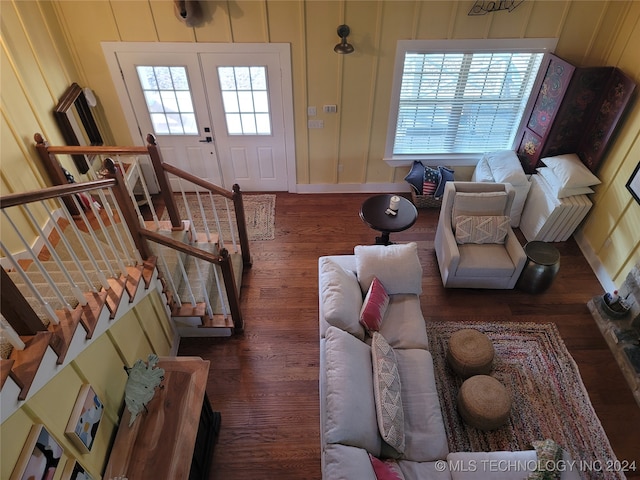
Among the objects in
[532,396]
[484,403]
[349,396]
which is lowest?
[532,396]

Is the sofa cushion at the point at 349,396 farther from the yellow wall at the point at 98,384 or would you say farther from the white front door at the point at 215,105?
the white front door at the point at 215,105

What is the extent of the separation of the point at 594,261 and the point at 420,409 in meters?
2.97

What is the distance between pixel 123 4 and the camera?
4316mm

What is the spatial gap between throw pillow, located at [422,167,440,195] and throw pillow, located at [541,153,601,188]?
1312 millimetres

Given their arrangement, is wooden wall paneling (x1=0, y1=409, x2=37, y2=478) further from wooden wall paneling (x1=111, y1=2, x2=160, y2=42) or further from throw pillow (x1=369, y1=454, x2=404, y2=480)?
wooden wall paneling (x1=111, y1=2, x2=160, y2=42)

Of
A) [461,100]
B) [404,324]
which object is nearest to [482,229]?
[404,324]

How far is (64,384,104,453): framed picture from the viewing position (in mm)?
2428

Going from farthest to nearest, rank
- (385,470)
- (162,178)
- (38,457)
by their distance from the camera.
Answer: (162,178)
(385,470)
(38,457)

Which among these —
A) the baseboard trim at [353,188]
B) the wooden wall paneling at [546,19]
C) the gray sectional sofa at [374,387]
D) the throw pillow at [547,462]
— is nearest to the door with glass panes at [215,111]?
the baseboard trim at [353,188]

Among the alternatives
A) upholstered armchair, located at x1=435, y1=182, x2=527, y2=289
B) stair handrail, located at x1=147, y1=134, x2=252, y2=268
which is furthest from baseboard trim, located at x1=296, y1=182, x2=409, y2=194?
stair handrail, located at x1=147, y1=134, x2=252, y2=268

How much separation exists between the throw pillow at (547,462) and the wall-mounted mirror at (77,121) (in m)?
4.60

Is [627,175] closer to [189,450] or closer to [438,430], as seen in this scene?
[438,430]

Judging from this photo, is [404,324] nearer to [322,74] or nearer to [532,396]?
[532,396]

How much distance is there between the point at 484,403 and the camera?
3299mm
